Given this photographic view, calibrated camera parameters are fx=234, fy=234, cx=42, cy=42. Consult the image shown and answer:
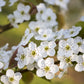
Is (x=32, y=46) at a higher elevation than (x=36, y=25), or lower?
lower

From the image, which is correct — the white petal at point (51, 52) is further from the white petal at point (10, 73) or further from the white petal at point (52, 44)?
the white petal at point (10, 73)

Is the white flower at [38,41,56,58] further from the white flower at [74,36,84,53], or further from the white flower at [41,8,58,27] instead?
the white flower at [41,8,58,27]

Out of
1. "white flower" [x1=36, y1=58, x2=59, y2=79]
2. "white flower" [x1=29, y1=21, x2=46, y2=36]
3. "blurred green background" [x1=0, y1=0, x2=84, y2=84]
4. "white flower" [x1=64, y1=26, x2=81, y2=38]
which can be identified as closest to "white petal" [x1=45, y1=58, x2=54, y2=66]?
"white flower" [x1=36, y1=58, x2=59, y2=79]

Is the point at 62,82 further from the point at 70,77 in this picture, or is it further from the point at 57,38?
the point at 57,38

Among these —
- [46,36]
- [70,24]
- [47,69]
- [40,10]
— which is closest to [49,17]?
[40,10]

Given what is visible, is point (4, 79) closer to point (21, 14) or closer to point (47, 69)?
point (47, 69)

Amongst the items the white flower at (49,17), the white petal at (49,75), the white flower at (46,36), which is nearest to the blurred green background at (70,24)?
the white flower at (49,17)
